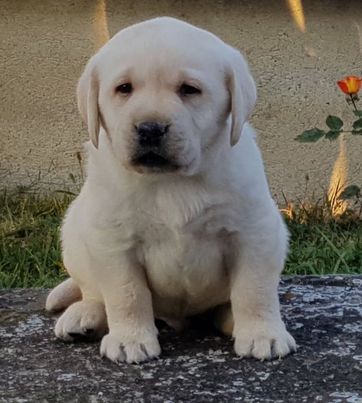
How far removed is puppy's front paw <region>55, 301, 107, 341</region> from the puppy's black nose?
2.22ft

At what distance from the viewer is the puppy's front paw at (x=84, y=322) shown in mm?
2795

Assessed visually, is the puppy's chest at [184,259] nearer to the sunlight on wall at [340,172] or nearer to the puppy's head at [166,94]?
the puppy's head at [166,94]

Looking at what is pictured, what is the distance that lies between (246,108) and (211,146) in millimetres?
132

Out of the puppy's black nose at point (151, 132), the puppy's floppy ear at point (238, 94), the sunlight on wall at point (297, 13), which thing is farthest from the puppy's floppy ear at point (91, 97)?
the sunlight on wall at point (297, 13)

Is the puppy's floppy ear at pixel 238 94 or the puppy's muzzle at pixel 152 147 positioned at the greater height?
the puppy's floppy ear at pixel 238 94

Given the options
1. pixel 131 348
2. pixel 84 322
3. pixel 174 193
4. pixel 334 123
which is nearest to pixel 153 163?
pixel 174 193

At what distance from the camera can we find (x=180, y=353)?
2678 millimetres

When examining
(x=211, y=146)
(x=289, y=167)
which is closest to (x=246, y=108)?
(x=211, y=146)

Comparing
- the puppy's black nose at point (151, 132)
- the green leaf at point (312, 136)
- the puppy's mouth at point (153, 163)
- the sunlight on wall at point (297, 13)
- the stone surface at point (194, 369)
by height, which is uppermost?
the sunlight on wall at point (297, 13)

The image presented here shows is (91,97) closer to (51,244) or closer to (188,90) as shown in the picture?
(188,90)

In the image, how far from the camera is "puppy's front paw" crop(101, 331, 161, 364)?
8.50 ft

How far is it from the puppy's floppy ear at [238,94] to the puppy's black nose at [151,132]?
8.9 inches

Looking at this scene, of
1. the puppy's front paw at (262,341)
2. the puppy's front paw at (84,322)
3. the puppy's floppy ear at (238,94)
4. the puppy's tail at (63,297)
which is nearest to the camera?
the puppy's floppy ear at (238,94)

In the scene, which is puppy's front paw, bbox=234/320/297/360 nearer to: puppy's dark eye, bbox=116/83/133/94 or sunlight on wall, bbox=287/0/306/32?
puppy's dark eye, bbox=116/83/133/94
